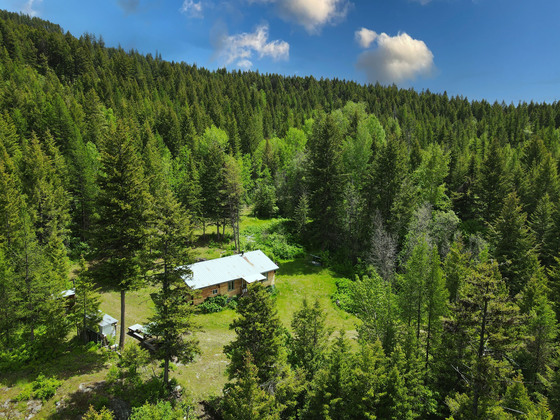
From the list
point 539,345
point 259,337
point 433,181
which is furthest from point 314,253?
point 259,337

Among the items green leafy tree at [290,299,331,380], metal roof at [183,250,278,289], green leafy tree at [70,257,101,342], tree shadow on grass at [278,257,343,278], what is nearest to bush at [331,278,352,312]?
tree shadow on grass at [278,257,343,278]

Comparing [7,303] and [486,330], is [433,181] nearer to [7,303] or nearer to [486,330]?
[486,330]

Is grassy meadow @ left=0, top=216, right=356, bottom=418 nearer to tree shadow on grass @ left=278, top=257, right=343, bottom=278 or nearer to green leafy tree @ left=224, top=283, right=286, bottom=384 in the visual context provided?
tree shadow on grass @ left=278, top=257, right=343, bottom=278

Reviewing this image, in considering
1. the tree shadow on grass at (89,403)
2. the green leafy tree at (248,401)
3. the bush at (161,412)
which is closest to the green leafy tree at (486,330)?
the green leafy tree at (248,401)

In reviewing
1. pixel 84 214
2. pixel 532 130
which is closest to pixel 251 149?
pixel 84 214

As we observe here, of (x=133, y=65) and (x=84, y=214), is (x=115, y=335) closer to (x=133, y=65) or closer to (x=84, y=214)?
(x=84, y=214)

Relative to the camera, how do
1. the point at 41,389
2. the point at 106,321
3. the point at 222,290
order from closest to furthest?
the point at 41,389 < the point at 106,321 < the point at 222,290
